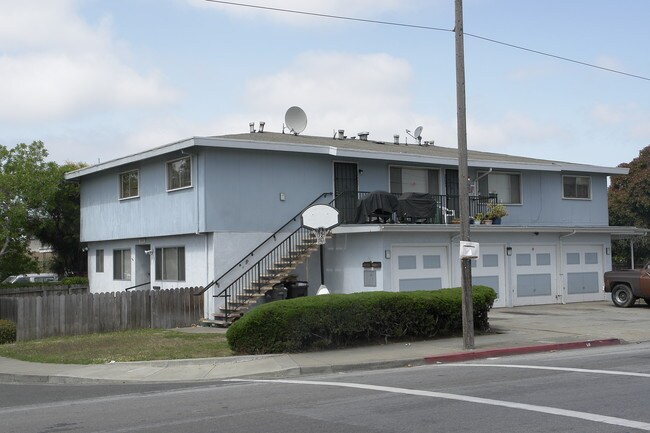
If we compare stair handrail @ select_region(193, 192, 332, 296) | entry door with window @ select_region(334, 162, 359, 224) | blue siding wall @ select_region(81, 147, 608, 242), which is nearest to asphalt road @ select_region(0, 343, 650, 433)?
stair handrail @ select_region(193, 192, 332, 296)

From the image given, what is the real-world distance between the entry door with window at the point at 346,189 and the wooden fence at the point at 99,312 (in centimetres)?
546

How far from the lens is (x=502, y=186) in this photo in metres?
28.1

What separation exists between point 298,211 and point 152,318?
224 inches

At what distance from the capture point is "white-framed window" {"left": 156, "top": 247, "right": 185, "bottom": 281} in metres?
24.1

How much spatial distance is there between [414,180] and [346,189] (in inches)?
114

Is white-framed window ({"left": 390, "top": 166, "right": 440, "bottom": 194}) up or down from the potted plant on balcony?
up

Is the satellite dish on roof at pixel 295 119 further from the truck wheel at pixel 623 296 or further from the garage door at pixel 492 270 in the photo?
the truck wheel at pixel 623 296

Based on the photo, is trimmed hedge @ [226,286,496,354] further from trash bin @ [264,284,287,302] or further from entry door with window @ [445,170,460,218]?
entry door with window @ [445,170,460,218]

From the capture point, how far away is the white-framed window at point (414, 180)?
25.8 meters

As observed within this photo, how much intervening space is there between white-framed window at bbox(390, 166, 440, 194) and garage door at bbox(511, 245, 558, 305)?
366 centimetres

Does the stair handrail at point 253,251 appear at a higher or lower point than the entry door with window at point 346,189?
lower

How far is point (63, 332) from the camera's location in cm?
2038

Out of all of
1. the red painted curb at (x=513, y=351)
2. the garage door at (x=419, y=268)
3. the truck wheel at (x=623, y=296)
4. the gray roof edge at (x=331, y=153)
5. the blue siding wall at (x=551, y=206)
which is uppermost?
the gray roof edge at (x=331, y=153)

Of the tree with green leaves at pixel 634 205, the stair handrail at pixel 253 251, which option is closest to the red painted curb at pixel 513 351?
the stair handrail at pixel 253 251
